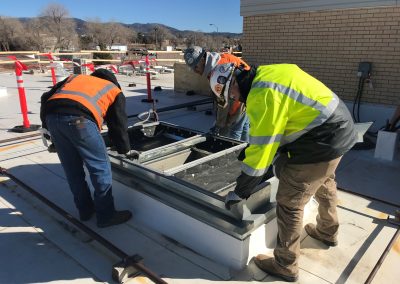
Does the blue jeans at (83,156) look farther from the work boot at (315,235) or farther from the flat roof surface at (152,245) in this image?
the work boot at (315,235)

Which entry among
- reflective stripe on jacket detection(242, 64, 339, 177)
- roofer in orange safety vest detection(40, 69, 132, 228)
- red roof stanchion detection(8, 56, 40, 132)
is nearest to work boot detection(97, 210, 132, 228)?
roofer in orange safety vest detection(40, 69, 132, 228)

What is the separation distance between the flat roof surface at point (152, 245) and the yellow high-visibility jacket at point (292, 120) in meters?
0.96

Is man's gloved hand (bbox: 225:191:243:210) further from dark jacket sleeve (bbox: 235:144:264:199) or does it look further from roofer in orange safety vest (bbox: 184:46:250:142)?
roofer in orange safety vest (bbox: 184:46:250:142)

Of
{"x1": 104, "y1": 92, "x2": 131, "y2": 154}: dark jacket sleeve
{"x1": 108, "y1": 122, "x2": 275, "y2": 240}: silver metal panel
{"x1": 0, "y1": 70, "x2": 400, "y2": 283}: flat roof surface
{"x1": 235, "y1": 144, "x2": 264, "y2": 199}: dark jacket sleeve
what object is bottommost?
{"x1": 0, "y1": 70, "x2": 400, "y2": 283}: flat roof surface

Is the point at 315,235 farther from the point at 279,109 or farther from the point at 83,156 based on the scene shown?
the point at 83,156

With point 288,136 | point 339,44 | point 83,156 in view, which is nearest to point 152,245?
point 83,156

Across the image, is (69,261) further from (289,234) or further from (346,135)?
(346,135)

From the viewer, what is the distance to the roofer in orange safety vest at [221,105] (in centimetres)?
381

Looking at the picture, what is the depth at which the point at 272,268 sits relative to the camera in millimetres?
2615

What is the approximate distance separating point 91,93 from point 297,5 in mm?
5468

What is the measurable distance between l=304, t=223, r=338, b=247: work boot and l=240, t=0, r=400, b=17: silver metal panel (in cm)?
460

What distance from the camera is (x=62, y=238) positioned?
313cm

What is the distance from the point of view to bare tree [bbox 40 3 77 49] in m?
52.9

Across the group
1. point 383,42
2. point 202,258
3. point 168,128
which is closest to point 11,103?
point 168,128
